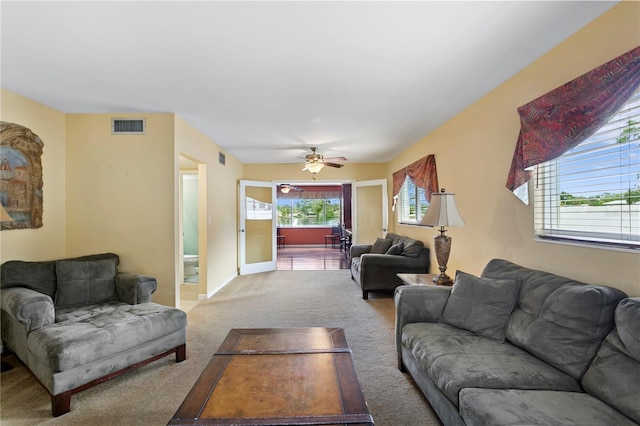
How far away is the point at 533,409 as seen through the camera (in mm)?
1263

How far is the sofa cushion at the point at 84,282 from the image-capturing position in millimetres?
2711

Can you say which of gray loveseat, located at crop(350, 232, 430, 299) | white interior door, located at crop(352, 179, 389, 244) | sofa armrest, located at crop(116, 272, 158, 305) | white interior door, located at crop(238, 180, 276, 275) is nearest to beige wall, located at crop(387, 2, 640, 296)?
gray loveseat, located at crop(350, 232, 430, 299)

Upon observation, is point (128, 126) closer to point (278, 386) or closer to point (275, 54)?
point (275, 54)

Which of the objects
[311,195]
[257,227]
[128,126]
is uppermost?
[128,126]

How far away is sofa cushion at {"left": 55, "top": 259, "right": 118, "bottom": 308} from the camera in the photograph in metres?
2.71

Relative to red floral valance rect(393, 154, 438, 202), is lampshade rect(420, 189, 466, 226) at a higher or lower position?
lower

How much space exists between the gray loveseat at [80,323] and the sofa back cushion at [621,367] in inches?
111

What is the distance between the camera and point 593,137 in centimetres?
189

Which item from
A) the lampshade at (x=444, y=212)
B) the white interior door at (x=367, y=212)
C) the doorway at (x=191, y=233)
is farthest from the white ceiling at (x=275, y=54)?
the white interior door at (x=367, y=212)

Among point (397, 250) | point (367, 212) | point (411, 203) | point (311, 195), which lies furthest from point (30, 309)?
point (311, 195)

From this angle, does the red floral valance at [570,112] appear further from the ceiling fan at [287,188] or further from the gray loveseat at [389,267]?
the ceiling fan at [287,188]

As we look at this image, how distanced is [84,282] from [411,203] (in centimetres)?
487

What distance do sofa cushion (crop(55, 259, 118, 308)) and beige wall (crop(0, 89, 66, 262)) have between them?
0.49 m

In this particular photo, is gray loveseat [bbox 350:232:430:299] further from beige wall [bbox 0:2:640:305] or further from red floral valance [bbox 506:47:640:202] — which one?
red floral valance [bbox 506:47:640:202]
